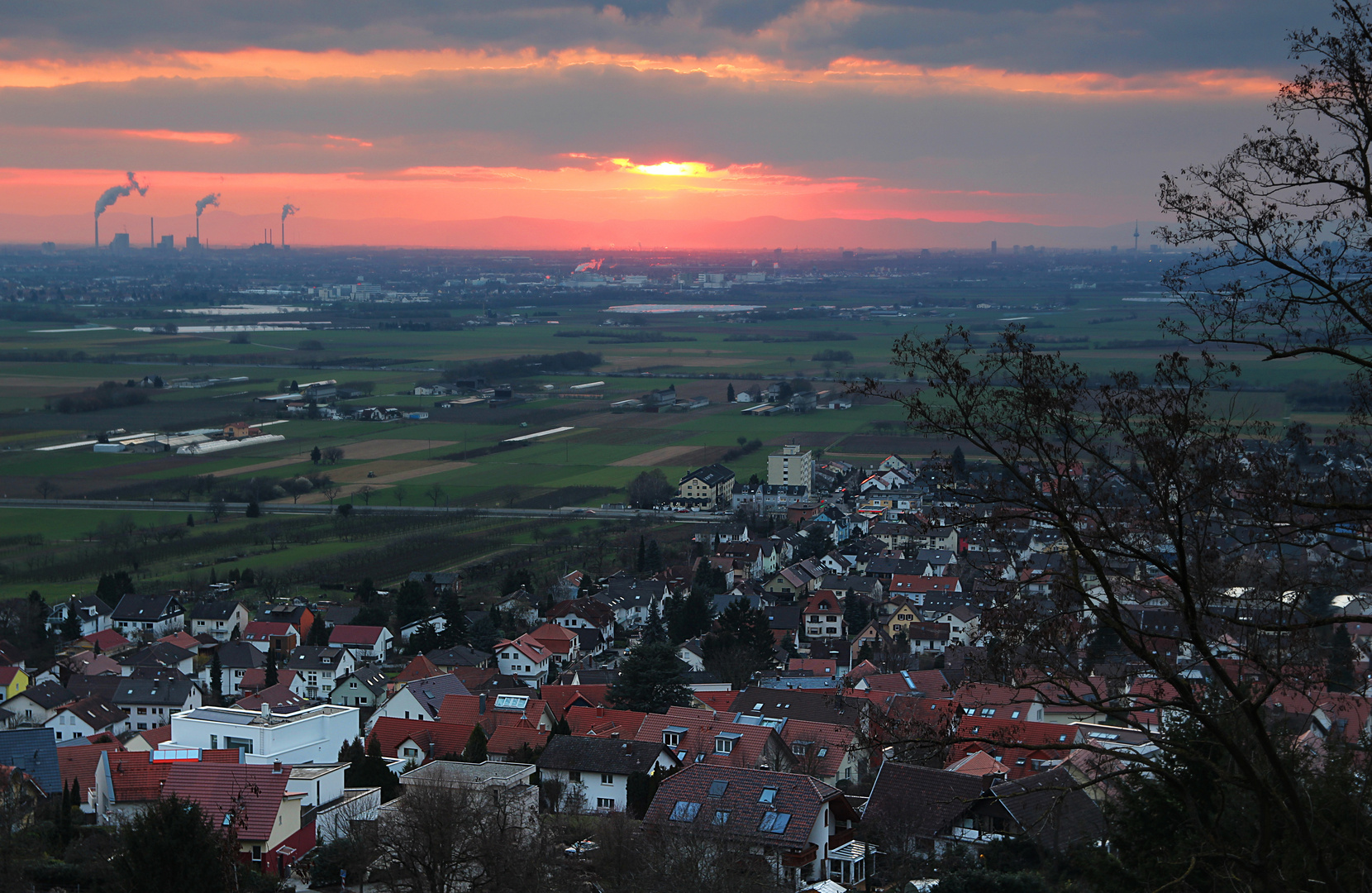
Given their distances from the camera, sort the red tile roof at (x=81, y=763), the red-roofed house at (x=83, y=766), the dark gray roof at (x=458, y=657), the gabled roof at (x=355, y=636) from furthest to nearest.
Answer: the gabled roof at (x=355, y=636), the dark gray roof at (x=458, y=657), the red tile roof at (x=81, y=763), the red-roofed house at (x=83, y=766)

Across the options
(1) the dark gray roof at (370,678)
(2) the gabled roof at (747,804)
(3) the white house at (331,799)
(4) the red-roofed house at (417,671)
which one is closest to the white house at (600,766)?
(2) the gabled roof at (747,804)

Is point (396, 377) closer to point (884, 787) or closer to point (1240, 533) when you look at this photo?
point (884, 787)

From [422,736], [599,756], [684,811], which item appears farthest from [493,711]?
[684,811]

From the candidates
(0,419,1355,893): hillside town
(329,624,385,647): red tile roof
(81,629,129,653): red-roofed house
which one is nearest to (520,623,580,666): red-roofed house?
(0,419,1355,893): hillside town

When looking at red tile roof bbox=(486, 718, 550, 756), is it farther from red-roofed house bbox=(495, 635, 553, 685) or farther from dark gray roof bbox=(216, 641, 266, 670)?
dark gray roof bbox=(216, 641, 266, 670)

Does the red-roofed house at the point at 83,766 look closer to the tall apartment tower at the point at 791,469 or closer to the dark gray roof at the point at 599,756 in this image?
the dark gray roof at the point at 599,756

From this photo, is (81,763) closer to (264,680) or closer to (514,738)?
(514,738)
